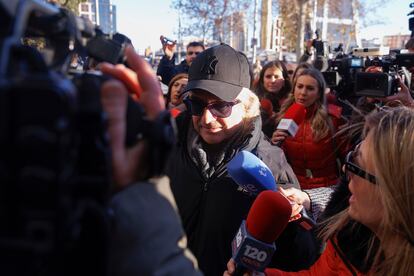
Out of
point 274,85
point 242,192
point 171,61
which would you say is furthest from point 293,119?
point 171,61

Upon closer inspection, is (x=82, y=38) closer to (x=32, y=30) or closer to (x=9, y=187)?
(x=32, y=30)

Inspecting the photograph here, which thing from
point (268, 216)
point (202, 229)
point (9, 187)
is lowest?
point (202, 229)

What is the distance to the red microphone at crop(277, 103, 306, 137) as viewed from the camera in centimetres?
307

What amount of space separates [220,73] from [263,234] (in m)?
0.92

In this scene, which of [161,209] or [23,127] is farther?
[161,209]

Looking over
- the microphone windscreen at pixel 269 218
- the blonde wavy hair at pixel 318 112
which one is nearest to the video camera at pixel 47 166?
the microphone windscreen at pixel 269 218

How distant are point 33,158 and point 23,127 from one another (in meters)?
0.04

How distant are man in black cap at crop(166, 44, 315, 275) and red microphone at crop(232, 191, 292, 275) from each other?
43cm

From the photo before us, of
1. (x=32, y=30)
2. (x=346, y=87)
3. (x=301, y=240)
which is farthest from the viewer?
(x=346, y=87)

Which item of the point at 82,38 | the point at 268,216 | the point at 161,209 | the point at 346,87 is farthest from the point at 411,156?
the point at 346,87

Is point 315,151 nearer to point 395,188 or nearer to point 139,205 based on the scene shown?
point 395,188

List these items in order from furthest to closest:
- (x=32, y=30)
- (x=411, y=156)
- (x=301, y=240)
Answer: (x=301, y=240) < (x=411, y=156) < (x=32, y=30)

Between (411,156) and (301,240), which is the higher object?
(411,156)

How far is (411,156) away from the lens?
1307 mm
